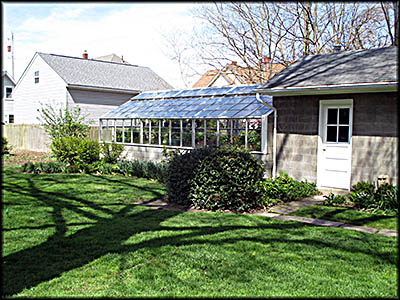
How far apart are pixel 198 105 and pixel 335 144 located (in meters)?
5.76

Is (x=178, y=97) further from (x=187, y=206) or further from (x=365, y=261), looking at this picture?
(x=365, y=261)

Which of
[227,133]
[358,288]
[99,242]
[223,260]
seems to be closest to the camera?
[358,288]

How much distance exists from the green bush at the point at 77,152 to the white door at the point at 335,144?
8.72 metres

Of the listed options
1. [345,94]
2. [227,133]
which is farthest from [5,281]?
[227,133]

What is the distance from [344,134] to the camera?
33.7ft

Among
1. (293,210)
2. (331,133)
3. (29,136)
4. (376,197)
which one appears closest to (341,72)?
(331,133)

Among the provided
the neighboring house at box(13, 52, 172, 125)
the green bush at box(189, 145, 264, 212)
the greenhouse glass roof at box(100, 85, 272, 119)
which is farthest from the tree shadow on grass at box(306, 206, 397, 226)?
the neighboring house at box(13, 52, 172, 125)

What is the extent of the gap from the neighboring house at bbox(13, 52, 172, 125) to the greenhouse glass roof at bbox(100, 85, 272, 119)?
20.0 feet

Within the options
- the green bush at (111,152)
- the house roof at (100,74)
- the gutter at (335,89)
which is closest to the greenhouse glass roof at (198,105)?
the gutter at (335,89)

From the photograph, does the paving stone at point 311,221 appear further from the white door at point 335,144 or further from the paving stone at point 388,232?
the white door at point 335,144

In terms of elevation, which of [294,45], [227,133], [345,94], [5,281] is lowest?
[5,281]

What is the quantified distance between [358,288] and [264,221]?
10.6 feet

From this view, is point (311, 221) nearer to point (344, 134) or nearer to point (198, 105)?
point (344, 134)

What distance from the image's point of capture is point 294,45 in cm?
2044
